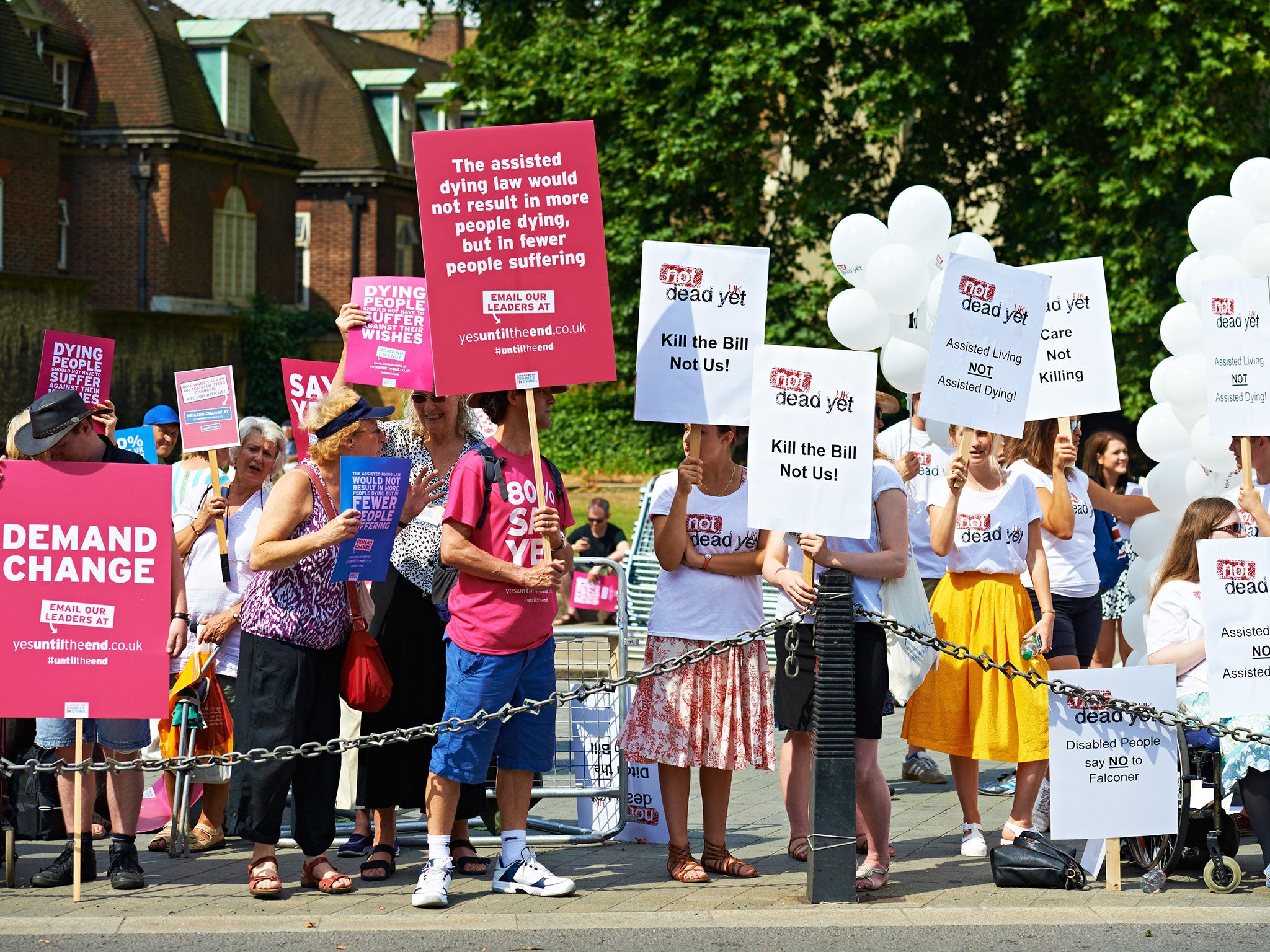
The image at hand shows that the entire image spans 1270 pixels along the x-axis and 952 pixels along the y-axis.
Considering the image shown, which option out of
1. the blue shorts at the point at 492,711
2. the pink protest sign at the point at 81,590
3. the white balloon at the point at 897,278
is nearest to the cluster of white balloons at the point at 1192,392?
the white balloon at the point at 897,278

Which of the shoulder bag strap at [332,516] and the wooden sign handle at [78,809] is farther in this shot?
the shoulder bag strap at [332,516]

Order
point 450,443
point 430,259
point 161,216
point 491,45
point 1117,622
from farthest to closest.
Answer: point 161,216
point 491,45
point 1117,622
point 450,443
point 430,259

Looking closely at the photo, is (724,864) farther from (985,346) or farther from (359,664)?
(985,346)

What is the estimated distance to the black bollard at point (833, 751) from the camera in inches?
239

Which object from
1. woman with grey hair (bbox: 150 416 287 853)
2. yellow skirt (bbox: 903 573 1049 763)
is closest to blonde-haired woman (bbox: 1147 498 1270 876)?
yellow skirt (bbox: 903 573 1049 763)

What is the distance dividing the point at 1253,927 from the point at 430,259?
4119 millimetres

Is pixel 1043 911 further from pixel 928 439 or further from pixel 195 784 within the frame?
pixel 195 784

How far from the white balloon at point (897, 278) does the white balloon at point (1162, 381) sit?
141cm

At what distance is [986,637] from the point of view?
7.00 metres

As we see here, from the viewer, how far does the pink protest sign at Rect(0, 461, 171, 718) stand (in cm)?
635

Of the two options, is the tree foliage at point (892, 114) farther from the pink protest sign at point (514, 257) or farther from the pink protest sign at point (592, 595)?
the pink protest sign at point (514, 257)

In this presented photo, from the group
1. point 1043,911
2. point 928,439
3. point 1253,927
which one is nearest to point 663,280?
point 928,439

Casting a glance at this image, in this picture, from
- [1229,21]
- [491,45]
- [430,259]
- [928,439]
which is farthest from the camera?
[491,45]

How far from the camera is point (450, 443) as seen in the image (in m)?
7.06
